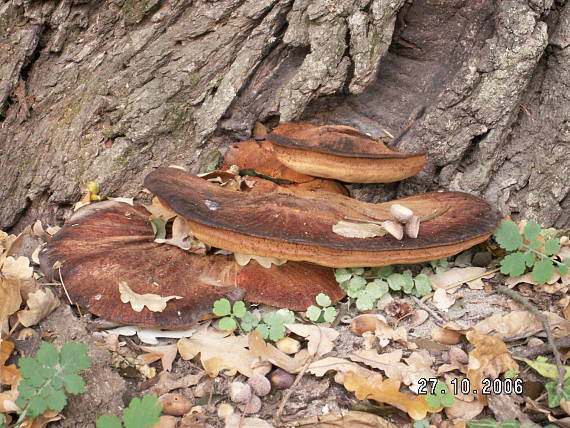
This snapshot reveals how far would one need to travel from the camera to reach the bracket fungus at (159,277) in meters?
2.68

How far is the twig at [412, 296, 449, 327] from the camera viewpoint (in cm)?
287

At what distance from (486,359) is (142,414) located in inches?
60.4

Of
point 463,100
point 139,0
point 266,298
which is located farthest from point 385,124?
point 139,0

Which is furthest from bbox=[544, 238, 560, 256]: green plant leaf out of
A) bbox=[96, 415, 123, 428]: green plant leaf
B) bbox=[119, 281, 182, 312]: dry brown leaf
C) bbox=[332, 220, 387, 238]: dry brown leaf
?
bbox=[96, 415, 123, 428]: green plant leaf

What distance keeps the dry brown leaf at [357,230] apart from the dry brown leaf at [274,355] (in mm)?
615

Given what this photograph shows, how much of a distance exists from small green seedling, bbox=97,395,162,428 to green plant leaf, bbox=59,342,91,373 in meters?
0.24

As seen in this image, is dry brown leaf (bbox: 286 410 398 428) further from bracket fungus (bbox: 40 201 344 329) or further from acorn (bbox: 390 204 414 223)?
acorn (bbox: 390 204 414 223)

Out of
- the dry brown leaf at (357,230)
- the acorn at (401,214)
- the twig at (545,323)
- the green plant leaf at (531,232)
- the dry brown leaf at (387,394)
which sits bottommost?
the dry brown leaf at (387,394)

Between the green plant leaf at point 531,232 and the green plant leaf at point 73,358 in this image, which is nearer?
the green plant leaf at point 73,358

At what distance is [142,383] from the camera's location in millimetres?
2490

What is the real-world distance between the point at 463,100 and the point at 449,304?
142cm

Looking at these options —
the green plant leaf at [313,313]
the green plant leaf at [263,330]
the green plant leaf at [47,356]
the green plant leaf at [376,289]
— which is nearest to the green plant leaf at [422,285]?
the green plant leaf at [376,289]

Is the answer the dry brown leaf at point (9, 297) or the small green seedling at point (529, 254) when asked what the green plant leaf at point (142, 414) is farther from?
the small green seedling at point (529, 254)

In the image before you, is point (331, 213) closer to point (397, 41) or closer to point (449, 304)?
point (449, 304)
